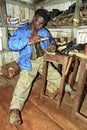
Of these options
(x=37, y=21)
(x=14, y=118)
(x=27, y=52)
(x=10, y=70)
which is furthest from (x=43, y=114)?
(x=10, y=70)

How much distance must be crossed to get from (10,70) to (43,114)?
1.40 meters

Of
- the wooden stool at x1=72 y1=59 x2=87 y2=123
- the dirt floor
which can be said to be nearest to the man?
the dirt floor

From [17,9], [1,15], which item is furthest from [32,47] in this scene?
[17,9]

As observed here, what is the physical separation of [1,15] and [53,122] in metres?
2.34

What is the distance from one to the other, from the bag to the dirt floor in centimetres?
62

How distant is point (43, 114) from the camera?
5.56ft

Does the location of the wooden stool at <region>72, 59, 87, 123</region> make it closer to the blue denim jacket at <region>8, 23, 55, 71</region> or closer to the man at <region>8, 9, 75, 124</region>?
the man at <region>8, 9, 75, 124</region>

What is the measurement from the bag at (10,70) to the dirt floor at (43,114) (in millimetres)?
617

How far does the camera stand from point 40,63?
1979 mm

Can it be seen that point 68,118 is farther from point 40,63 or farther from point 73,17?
point 73,17

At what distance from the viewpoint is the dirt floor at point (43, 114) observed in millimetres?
1500

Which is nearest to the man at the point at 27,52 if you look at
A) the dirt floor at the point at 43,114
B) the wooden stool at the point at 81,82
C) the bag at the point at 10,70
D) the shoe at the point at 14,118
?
the shoe at the point at 14,118

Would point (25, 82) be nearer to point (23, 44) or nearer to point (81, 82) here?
point (23, 44)

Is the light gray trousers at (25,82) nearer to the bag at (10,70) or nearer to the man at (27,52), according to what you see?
the man at (27,52)
